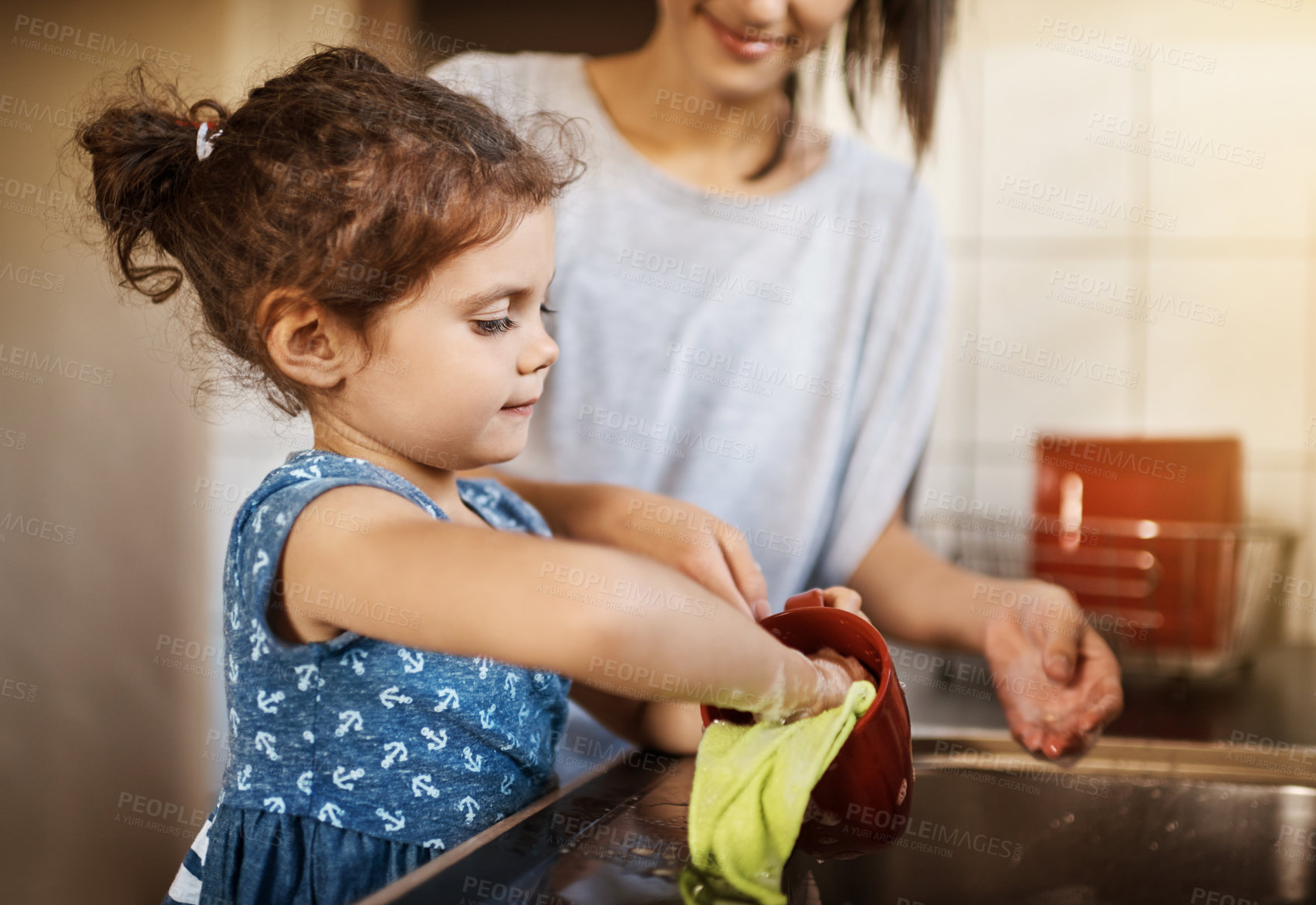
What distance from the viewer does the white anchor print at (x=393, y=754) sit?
566mm

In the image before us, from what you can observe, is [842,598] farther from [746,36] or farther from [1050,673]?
[746,36]

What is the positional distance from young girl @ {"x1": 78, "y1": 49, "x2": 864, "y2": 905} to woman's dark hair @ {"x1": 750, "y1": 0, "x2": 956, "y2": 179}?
0.45 meters

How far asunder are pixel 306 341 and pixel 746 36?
0.45 metres

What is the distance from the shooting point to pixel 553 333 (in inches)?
37.5

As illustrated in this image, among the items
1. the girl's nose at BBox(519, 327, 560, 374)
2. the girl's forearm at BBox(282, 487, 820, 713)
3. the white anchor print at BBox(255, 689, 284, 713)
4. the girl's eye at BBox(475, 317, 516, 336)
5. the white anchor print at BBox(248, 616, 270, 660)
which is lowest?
the white anchor print at BBox(255, 689, 284, 713)

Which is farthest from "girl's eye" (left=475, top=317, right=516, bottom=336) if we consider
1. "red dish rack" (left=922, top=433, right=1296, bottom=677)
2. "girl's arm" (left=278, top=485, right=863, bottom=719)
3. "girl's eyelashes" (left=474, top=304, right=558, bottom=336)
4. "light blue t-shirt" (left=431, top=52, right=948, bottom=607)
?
"red dish rack" (left=922, top=433, right=1296, bottom=677)

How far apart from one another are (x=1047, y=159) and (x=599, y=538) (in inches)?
89.2

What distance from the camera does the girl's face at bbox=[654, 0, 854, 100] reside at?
81 cm

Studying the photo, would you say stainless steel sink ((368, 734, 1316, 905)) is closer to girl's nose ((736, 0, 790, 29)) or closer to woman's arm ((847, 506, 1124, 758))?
woman's arm ((847, 506, 1124, 758))

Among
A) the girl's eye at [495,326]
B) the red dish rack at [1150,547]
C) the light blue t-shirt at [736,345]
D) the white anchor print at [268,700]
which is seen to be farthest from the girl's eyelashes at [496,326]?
the red dish rack at [1150,547]

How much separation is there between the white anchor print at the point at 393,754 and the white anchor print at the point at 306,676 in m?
0.05

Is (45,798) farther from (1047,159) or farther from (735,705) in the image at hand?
(1047,159)

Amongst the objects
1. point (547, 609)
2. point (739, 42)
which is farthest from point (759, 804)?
point (739, 42)

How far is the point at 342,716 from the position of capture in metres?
0.56
